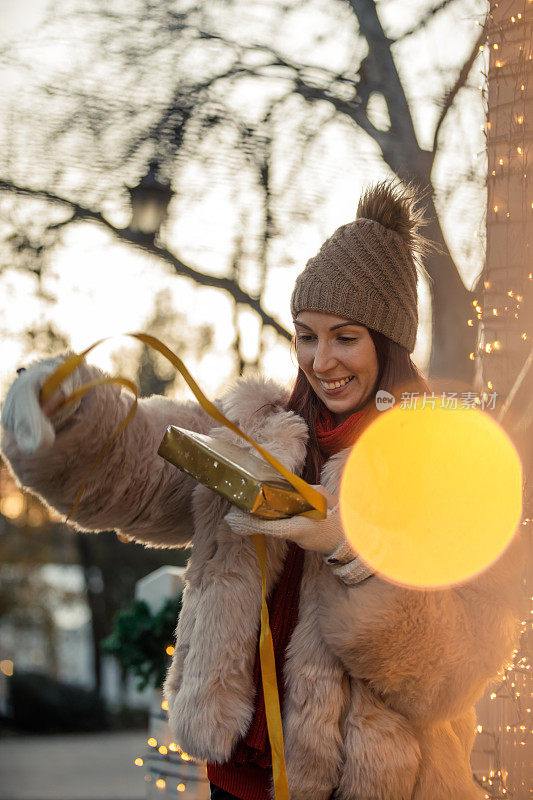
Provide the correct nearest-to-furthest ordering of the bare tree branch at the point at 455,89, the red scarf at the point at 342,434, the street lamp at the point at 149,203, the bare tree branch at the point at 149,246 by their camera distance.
Result: the red scarf at the point at 342,434 → the bare tree branch at the point at 455,89 → the street lamp at the point at 149,203 → the bare tree branch at the point at 149,246

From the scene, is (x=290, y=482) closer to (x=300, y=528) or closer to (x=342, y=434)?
(x=300, y=528)

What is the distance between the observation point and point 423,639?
1.59 meters

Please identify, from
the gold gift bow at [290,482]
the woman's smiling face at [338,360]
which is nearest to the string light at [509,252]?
the woman's smiling face at [338,360]

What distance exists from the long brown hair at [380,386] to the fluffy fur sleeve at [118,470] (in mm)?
268

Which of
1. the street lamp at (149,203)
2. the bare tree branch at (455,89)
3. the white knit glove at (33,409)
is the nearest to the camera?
the white knit glove at (33,409)

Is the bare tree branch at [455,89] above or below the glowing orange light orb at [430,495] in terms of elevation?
above

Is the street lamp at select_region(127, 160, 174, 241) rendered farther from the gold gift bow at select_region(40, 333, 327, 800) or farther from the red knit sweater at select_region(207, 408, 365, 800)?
the red knit sweater at select_region(207, 408, 365, 800)

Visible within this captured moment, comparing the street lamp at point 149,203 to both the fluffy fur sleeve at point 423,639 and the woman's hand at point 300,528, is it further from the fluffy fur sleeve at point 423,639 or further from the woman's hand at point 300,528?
the fluffy fur sleeve at point 423,639

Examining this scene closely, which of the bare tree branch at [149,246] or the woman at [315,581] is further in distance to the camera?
the bare tree branch at [149,246]

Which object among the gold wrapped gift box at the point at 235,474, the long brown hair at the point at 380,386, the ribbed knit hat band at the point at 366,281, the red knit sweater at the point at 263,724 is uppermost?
the ribbed knit hat band at the point at 366,281

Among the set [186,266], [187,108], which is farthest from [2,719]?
[187,108]

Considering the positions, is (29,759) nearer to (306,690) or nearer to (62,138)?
(62,138)

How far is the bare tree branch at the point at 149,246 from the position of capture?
448 centimetres

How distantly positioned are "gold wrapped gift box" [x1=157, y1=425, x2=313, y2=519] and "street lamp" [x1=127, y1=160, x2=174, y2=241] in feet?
9.34
